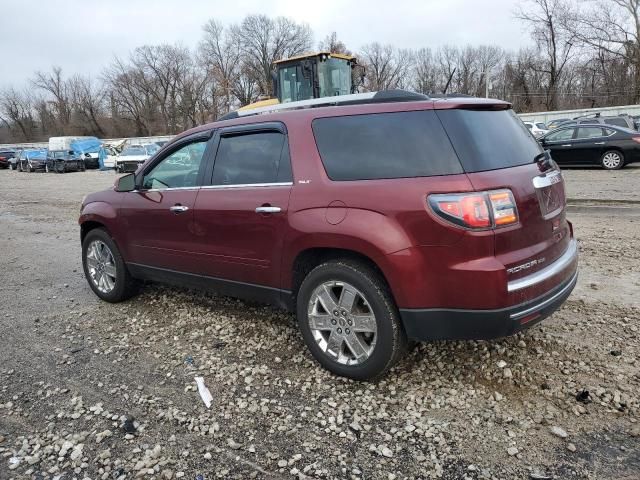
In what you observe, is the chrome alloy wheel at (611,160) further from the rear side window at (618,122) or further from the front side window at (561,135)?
the rear side window at (618,122)

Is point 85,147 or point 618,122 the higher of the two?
point 85,147

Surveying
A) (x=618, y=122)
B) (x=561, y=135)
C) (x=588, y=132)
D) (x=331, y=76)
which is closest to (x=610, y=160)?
(x=588, y=132)

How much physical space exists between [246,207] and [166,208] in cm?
103

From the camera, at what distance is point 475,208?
275cm

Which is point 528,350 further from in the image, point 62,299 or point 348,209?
point 62,299

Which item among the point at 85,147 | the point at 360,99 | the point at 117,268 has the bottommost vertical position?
the point at 117,268

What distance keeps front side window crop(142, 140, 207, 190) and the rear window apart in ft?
7.14

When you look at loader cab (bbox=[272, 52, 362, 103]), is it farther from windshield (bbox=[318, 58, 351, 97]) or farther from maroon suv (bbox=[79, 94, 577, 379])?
maroon suv (bbox=[79, 94, 577, 379])

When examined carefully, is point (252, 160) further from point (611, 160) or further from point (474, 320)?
point (611, 160)

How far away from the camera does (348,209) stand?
10.2 feet

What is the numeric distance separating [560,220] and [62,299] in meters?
4.87

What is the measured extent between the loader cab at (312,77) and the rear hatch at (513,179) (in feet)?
36.4

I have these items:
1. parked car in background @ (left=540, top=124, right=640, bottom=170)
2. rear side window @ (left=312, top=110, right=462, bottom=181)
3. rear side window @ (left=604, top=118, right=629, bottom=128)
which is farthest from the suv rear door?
rear side window @ (left=604, top=118, right=629, bottom=128)

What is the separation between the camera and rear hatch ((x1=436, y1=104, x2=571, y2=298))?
282 centimetres
